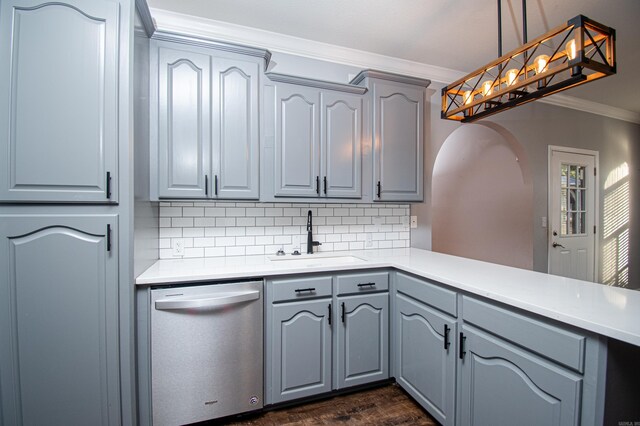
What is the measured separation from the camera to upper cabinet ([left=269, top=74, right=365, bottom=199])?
6.63 ft

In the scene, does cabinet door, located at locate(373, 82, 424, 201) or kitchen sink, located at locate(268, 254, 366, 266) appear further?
cabinet door, located at locate(373, 82, 424, 201)

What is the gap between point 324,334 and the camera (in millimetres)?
1824

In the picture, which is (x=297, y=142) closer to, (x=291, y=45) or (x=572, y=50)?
(x=291, y=45)

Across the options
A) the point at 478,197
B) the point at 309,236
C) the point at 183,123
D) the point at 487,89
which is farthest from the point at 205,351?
the point at 478,197

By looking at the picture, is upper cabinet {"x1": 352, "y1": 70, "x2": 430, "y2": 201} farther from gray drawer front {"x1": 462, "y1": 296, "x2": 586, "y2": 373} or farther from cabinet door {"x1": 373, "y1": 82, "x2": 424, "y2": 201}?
gray drawer front {"x1": 462, "y1": 296, "x2": 586, "y2": 373}

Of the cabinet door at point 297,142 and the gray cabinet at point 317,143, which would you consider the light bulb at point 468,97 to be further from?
the cabinet door at point 297,142

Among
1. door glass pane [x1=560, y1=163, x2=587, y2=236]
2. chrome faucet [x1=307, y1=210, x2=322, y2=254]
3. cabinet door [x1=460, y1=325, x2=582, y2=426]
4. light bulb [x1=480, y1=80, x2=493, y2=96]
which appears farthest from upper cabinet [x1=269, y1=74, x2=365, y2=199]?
door glass pane [x1=560, y1=163, x2=587, y2=236]

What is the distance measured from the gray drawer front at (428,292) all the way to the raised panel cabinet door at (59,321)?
165 centimetres

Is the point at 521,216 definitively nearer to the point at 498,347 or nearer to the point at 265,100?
the point at 498,347

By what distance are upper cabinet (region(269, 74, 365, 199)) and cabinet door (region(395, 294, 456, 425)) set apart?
3.15 feet

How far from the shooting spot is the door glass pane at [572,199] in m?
3.62

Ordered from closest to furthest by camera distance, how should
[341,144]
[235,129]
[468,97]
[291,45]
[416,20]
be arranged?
[468,97] < [235,129] < [416,20] < [341,144] < [291,45]

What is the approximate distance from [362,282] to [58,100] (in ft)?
6.29

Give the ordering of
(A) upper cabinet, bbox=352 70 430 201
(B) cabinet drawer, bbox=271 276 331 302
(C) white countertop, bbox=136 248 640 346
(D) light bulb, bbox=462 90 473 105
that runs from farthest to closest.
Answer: (A) upper cabinet, bbox=352 70 430 201 → (B) cabinet drawer, bbox=271 276 331 302 → (D) light bulb, bbox=462 90 473 105 → (C) white countertop, bbox=136 248 640 346
